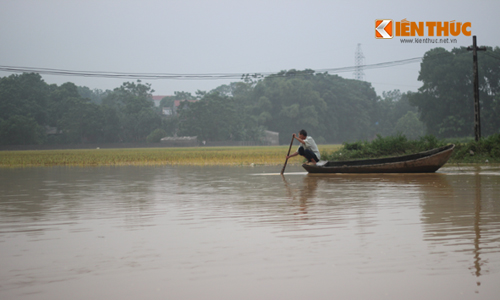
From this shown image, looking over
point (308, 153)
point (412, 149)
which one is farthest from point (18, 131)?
point (308, 153)

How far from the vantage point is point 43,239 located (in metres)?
6.86

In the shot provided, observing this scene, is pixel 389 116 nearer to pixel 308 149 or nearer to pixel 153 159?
pixel 153 159

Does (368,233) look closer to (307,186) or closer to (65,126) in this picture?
(307,186)

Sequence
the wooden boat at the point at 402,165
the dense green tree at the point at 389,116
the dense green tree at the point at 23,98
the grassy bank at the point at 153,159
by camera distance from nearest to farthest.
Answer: the wooden boat at the point at 402,165
the grassy bank at the point at 153,159
the dense green tree at the point at 23,98
the dense green tree at the point at 389,116

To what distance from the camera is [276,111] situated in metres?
105

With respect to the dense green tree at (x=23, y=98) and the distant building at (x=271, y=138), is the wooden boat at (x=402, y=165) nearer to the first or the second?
the dense green tree at (x=23, y=98)

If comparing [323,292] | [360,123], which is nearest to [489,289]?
[323,292]

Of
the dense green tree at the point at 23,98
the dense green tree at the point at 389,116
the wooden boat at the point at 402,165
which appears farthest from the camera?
the dense green tree at the point at 389,116

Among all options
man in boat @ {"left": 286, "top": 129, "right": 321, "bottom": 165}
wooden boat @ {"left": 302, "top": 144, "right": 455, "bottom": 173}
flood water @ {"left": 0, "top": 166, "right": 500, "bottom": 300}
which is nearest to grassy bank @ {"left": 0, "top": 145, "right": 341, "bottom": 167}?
man in boat @ {"left": 286, "top": 129, "right": 321, "bottom": 165}

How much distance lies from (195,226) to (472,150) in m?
22.1

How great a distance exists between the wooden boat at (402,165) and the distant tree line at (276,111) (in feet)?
155

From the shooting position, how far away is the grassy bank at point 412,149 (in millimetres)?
25094

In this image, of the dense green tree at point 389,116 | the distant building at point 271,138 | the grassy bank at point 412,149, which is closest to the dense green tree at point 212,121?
the distant building at point 271,138

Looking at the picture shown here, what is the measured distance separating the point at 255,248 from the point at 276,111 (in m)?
99.1
